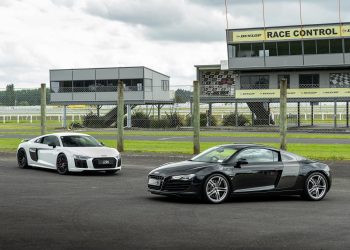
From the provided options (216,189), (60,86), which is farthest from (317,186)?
(60,86)

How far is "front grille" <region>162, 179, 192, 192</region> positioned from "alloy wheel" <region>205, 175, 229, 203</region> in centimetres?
38

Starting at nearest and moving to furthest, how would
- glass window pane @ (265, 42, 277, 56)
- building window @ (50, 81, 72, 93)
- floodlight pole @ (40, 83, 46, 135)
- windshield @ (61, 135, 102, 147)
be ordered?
windshield @ (61, 135, 102, 147)
floodlight pole @ (40, 83, 46, 135)
glass window pane @ (265, 42, 277, 56)
building window @ (50, 81, 72, 93)

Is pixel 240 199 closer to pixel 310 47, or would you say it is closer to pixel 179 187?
pixel 179 187

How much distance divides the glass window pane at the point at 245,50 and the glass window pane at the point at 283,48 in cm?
273

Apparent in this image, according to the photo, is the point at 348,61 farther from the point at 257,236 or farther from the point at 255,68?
the point at 257,236

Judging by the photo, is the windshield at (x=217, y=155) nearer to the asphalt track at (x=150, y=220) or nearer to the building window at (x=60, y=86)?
the asphalt track at (x=150, y=220)

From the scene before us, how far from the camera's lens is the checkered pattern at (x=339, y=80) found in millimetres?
58500

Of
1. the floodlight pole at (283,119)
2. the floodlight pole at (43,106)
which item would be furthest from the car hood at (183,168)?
the floodlight pole at (43,106)

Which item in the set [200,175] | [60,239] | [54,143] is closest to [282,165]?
[200,175]

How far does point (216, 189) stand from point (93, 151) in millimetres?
6155

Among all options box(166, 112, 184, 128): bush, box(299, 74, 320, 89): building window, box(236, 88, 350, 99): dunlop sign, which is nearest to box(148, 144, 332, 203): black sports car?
box(166, 112, 184, 128): bush

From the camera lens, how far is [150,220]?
9875 millimetres

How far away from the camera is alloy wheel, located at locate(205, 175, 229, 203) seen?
11.9 m

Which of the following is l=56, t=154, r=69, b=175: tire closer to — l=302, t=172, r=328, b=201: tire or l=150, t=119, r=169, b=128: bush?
l=302, t=172, r=328, b=201: tire
